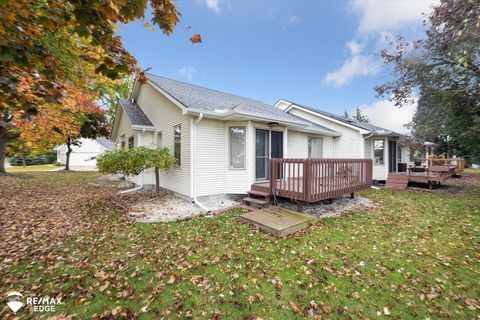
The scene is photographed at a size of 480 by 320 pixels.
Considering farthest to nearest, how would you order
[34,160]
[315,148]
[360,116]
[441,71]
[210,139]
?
[360,116], [34,160], [315,148], [441,71], [210,139]

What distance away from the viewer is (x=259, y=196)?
23.4ft

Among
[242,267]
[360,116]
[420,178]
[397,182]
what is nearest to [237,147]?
[242,267]

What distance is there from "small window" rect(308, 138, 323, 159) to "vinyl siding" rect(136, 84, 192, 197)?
282 inches

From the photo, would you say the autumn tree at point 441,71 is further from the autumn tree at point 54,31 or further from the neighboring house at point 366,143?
the autumn tree at point 54,31

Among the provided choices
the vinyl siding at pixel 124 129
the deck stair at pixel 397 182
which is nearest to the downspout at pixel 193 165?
the vinyl siding at pixel 124 129

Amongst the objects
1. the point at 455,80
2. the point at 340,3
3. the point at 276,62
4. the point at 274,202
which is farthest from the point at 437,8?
the point at 274,202

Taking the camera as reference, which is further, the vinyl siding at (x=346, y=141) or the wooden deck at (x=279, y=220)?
the vinyl siding at (x=346, y=141)

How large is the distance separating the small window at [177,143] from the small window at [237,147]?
6.73 ft

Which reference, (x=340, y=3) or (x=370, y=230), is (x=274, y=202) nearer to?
(x=370, y=230)

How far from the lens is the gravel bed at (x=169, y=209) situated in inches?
236

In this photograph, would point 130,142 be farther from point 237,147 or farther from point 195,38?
point 195,38

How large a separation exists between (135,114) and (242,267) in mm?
10028

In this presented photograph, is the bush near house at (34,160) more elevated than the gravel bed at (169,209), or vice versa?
the bush near house at (34,160)

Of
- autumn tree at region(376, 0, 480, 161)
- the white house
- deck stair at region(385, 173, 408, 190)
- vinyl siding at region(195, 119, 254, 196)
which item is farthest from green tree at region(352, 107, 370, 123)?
vinyl siding at region(195, 119, 254, 196)
